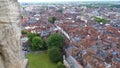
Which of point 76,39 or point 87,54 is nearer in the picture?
point 87,54

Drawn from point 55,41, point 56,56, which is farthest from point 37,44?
point 56,56

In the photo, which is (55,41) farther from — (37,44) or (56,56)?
(56,56)

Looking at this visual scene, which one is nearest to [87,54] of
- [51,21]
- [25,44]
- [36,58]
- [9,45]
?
[36,58]

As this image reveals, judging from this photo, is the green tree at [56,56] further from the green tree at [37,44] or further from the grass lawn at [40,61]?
the green tree at [37,44]

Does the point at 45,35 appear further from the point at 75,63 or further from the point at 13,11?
the point at 13,11

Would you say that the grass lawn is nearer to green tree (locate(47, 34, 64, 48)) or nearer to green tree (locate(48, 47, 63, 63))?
green tree (locate(48, 47, 63, 63))

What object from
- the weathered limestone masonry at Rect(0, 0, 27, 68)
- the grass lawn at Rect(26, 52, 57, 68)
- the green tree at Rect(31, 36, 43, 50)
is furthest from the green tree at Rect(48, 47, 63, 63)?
the weathered limestone masonry at Rect(0, 0, 27, 68)

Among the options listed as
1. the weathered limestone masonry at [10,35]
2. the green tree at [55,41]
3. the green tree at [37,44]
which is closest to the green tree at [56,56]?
the green tree at [55,41]
